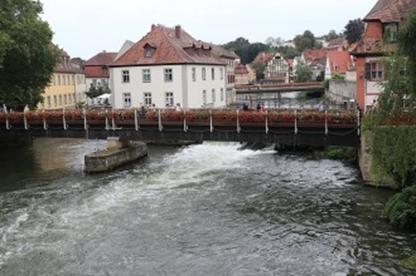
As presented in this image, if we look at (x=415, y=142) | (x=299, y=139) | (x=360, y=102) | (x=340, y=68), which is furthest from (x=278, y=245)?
(x=340, y=68)

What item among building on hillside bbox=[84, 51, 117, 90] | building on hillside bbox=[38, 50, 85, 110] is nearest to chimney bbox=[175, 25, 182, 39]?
building on hillside bbox=[38, 50, 85, 110]

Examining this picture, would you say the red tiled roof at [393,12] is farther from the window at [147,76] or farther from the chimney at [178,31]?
the chimney at [178,31]

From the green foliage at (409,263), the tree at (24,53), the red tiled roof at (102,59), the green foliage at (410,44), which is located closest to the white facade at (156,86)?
the tree at (24,53)

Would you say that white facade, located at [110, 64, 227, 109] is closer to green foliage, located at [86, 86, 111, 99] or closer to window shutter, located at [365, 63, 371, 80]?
window shutter, located at [365, 63, 371, 80]

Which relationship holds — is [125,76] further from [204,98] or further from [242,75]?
[242,75]

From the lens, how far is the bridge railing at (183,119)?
27734mm

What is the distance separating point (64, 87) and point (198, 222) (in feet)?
189

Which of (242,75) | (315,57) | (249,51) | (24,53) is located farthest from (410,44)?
(249,51)

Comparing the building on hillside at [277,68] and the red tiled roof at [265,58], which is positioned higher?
the red tiled roof at [265,58]

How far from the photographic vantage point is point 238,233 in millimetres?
19828

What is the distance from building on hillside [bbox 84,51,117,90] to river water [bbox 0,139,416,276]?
60.5 metres

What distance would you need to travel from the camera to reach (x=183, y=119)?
31000 millimetres

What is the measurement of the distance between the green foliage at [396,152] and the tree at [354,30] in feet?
390

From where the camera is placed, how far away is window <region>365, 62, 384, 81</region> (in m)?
32.9
